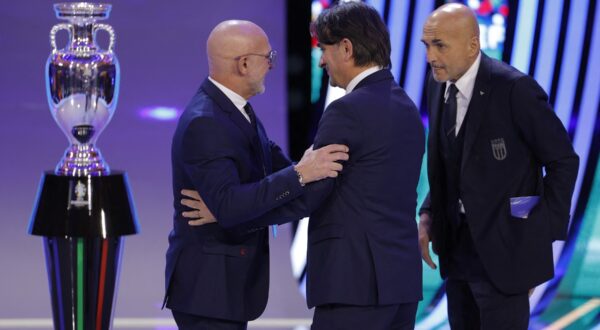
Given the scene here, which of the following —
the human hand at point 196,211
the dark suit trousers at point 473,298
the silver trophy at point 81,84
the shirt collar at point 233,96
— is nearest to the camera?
the human hand at point 196,211

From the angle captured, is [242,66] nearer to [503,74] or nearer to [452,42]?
[452,42]

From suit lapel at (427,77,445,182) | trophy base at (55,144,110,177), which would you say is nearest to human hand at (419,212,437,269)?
suit lapel at (427,77,445,182)

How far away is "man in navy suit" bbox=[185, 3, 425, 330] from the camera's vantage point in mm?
2781

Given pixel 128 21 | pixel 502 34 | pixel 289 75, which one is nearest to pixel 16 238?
pixel 128 21

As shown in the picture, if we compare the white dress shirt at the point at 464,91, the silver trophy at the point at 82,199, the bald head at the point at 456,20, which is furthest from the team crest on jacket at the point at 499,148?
the silver trophy at the point at 82,199

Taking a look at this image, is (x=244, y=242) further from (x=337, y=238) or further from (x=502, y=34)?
(x=502, y=34)

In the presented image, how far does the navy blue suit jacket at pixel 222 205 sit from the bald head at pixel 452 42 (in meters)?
0.63

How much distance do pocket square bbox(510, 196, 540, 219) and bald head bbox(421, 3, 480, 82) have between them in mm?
441

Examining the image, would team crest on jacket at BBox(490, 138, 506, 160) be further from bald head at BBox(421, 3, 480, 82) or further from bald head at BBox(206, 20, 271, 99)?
bald head at BBox(206, 20, 271, 99)

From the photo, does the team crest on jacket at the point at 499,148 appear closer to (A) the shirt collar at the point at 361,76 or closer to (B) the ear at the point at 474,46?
(B) the ear at the point at 474,46

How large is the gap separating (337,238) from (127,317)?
2.84 metres

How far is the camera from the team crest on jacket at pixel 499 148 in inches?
124

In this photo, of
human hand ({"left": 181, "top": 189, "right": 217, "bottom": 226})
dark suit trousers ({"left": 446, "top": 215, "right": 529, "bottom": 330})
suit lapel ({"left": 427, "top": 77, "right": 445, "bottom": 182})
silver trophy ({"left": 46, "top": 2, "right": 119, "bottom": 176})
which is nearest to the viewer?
human hand ({"left": 181, "top": 189, "right": 217, "bottom": 226})

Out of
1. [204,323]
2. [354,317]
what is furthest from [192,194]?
[354,317]
